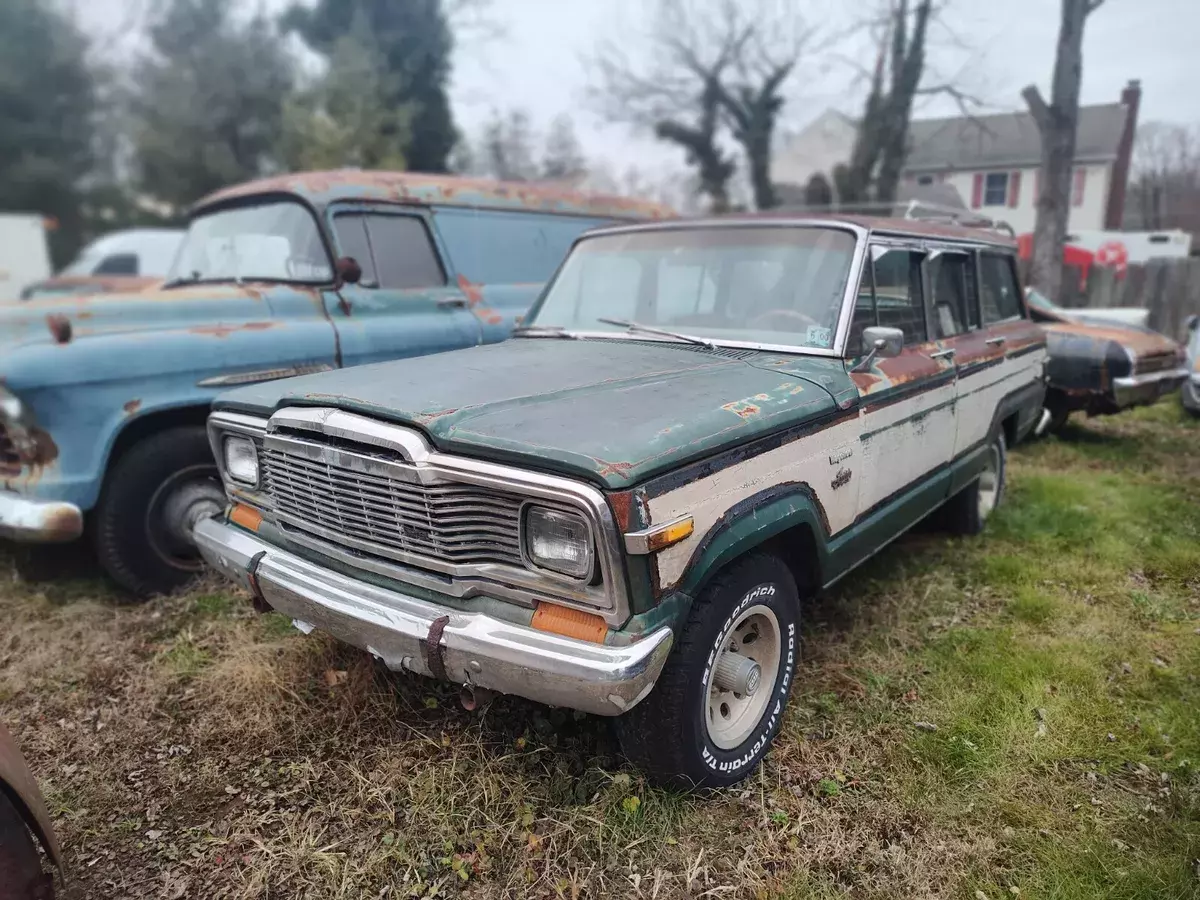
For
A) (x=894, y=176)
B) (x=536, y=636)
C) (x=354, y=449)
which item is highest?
(x=894, y=176)

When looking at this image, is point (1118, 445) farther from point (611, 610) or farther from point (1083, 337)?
point (611, 610)

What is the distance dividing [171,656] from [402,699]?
1218 mm

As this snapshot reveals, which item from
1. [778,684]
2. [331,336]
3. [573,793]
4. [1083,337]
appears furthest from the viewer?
[1083,337]

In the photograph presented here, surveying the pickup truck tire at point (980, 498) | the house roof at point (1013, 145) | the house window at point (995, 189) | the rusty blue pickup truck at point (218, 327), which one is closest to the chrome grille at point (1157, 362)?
the pickup truck tire at point (980, 498)

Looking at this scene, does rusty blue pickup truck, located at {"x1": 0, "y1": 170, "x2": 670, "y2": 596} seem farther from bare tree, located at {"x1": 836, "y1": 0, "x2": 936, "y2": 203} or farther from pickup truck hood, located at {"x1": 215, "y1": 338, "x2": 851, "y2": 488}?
bare tree, located at {"x1": 836, "y1": 0, "x2": 936, "y2": 203}

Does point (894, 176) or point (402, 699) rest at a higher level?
point (894, 176)

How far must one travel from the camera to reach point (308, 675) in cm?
337

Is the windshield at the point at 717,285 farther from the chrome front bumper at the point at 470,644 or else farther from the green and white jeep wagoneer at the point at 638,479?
the chrome front bumper at the point at 470,644

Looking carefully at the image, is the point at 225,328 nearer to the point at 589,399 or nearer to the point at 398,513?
the point at 398,513

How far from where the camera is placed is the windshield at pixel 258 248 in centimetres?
490

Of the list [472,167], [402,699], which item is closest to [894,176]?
[472,167]

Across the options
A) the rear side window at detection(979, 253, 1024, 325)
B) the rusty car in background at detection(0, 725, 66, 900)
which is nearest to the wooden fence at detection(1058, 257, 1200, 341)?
the rear side window at detection(979, 253, 1024, 325)

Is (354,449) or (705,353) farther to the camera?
(705,353)

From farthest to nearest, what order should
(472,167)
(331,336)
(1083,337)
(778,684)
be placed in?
(472,167), (1083,337), (331,336), (778,684)
